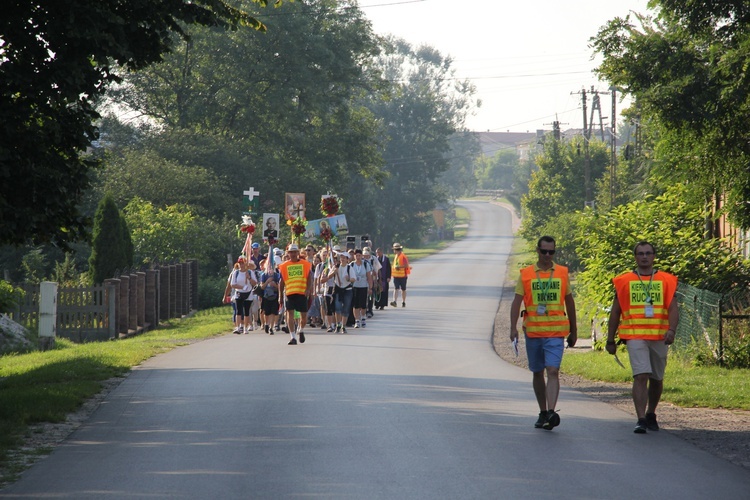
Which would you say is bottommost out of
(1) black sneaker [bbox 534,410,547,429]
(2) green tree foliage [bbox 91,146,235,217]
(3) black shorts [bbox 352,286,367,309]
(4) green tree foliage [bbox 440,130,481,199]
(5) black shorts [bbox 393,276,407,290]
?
(1) black sneaker [bbox 534,410,547,429]

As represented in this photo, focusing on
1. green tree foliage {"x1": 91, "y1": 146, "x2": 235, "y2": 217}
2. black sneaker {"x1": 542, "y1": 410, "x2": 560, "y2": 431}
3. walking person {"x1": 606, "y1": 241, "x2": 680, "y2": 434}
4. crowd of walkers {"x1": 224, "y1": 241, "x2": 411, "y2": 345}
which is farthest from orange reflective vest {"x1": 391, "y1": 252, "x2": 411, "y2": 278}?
black sneaker {"x1": 542, "y1": 410, "x2": 560, "y2": 431}

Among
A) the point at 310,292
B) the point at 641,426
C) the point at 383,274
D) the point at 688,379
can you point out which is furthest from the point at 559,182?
the point at 641,426

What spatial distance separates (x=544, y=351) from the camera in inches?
404

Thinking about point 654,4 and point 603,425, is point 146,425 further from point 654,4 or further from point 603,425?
point 654,4

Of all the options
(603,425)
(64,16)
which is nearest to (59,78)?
(64,16)

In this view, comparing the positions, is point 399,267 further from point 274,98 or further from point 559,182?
point 559,182

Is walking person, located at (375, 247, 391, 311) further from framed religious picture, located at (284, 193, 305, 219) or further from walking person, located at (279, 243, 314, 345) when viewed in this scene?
walking person, located at (279, 243, 314, 345)

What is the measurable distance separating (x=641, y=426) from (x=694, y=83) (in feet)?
29.7

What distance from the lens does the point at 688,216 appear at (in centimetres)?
2000

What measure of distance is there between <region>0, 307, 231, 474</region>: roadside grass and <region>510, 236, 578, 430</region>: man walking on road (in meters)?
4.79

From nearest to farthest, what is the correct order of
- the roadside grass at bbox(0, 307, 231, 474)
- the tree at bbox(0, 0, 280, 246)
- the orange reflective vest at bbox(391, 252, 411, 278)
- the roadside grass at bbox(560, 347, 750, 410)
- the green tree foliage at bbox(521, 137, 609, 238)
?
the roadside grass at bbox(0, 307, 231, 474), the tree at bbox(0, 0, 280, 246), the roadside grass at bbox(560, 347, 750, 410), the orange reflective vest at bbox(391, 252, 411, 278), the green tree foliage at bbox(521, 137, 609, 238)

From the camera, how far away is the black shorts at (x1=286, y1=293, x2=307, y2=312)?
2006 centimetres

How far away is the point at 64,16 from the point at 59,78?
2.08 feet

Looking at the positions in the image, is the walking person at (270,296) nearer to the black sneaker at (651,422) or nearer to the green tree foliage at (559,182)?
the black sneaker at (651,422)
